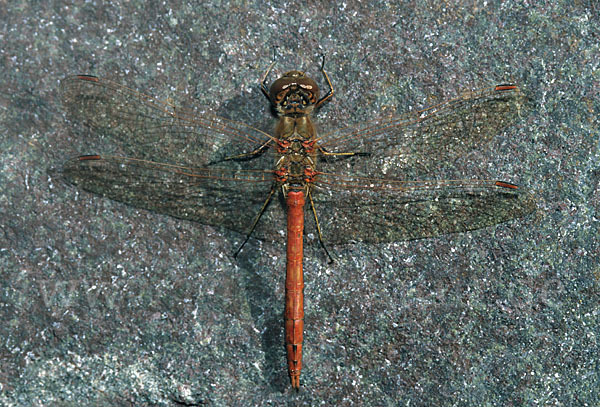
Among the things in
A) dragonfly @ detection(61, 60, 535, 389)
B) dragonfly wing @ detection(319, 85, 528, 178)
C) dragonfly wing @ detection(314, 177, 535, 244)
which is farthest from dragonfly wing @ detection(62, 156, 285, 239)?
dragonfly wing @ detection(319, 85, 528, 178)

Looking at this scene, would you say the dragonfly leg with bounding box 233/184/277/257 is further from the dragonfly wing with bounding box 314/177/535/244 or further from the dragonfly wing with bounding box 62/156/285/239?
the dragonfly wing with bounding box 314/177/535/244

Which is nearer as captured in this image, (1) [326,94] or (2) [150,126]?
(2) [150,126]

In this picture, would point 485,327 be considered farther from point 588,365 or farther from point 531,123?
point 531,123

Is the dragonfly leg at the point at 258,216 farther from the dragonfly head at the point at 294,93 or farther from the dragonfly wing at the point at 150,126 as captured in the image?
the dragonfly head at the point at 294,93

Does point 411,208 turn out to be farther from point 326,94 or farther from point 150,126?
point 150,126

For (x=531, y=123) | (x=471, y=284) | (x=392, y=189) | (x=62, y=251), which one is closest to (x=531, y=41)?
(x=531, y=123)

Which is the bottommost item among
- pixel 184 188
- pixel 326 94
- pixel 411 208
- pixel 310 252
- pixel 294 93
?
pixel 310 252

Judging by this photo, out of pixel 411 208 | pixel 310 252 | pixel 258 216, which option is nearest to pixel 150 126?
pixel 258 216
